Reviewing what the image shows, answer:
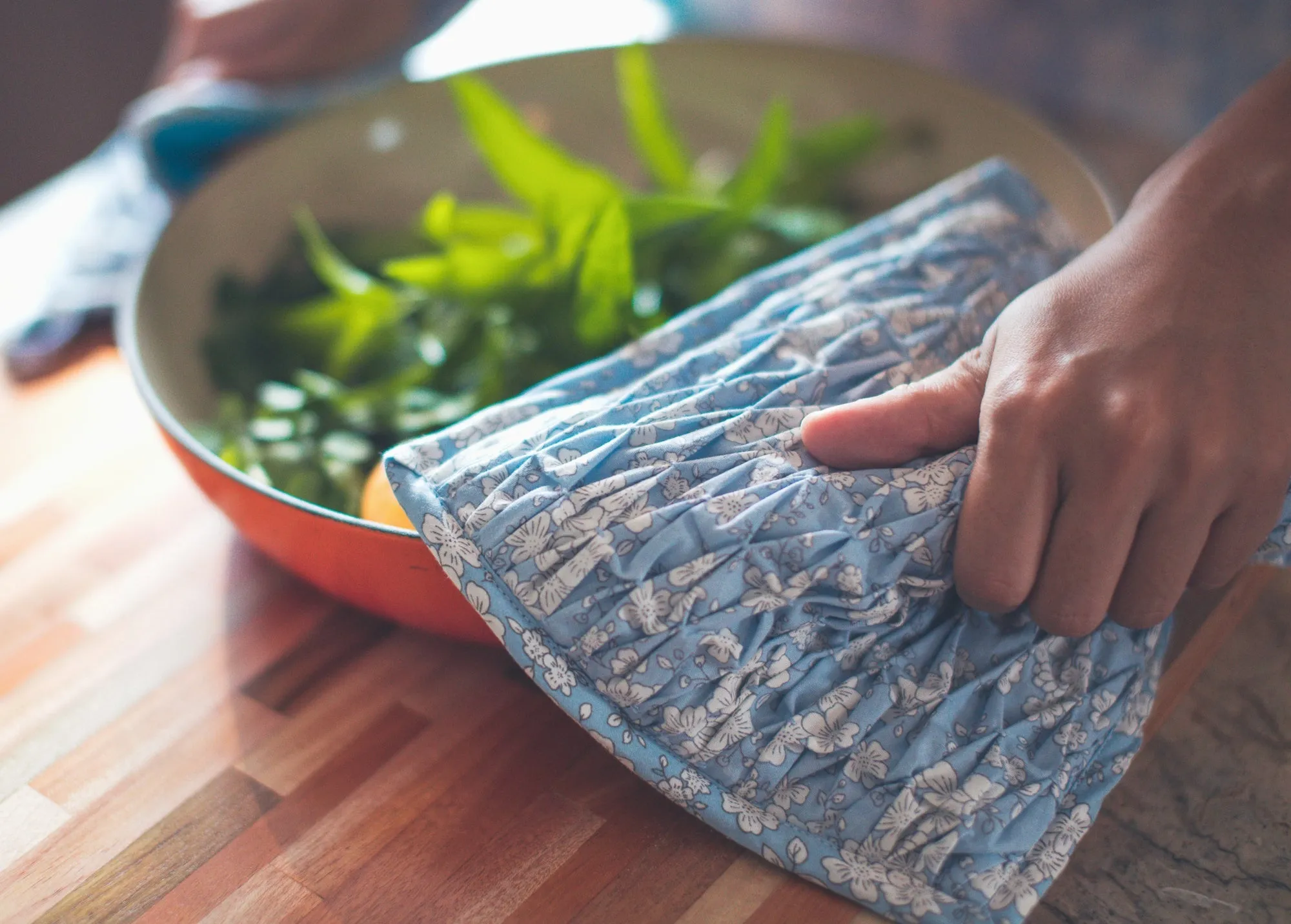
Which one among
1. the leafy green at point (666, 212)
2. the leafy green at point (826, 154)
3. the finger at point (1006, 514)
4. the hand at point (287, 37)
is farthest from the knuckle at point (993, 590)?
the hand at point (287, 37)

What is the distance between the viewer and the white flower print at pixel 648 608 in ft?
1.33

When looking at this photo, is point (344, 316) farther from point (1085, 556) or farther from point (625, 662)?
point (1085, 556)

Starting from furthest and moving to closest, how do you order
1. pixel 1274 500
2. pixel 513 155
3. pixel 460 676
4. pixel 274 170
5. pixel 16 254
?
pixel 16 254
pixel 274 170
pixel 513 155
pixel 460 676
pixel 1274 500

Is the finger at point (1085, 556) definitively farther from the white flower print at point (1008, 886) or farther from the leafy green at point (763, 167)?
the leafy green at point (763, 167)

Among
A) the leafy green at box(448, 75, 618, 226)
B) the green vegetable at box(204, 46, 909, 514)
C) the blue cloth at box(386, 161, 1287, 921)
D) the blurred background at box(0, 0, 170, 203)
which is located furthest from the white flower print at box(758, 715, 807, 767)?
the blurred background at box(0, 0, 170, 203)

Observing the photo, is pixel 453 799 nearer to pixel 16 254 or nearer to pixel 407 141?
pixel 407 141

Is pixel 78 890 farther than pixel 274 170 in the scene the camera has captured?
No

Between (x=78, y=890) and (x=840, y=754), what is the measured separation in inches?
12.4

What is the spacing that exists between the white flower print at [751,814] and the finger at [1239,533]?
0.63 feet

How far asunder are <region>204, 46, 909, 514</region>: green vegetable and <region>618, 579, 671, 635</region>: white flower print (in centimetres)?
20

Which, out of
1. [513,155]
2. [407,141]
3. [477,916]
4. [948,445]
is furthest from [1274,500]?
[407,141]

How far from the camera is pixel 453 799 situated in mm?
467

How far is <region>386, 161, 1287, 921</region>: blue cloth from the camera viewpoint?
16.0 inches

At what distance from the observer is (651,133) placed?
732 millimetres
